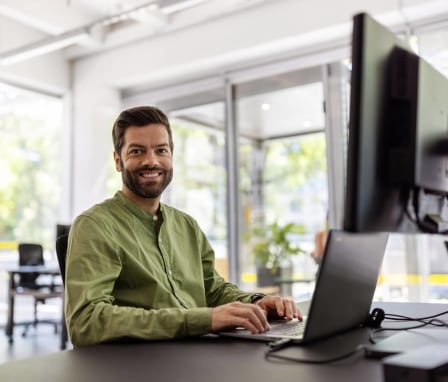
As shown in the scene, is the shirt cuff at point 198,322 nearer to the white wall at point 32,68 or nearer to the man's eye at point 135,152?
the man's eye at point 135,152

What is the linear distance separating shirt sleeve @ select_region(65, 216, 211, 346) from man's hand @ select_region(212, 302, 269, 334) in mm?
23

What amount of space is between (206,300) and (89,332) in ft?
1.74

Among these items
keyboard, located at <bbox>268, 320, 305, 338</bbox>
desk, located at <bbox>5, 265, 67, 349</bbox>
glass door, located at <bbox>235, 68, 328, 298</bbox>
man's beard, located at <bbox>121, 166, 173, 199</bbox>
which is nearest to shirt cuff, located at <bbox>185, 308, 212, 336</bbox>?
keyboard, located at <bbox>268, 320, 305, 338</bbox>

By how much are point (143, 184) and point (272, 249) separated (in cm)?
438

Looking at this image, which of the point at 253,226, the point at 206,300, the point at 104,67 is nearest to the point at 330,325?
the point at 206,300

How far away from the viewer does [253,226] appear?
5.68 meters

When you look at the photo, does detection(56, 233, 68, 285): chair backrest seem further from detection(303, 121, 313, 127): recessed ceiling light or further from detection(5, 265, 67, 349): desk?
detection(303, 121, 313, 127): recessed ceiling light

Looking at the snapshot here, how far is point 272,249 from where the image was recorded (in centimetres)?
576

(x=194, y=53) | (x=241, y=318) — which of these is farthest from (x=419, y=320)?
(x=194, y=53)

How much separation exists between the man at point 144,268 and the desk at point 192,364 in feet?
0.16

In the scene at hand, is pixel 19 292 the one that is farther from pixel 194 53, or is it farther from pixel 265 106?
pixel 265 106

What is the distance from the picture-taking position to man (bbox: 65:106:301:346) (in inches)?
45.3

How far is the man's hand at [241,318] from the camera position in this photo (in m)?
1.13

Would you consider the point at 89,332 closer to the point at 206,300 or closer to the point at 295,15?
the point at 206,300
